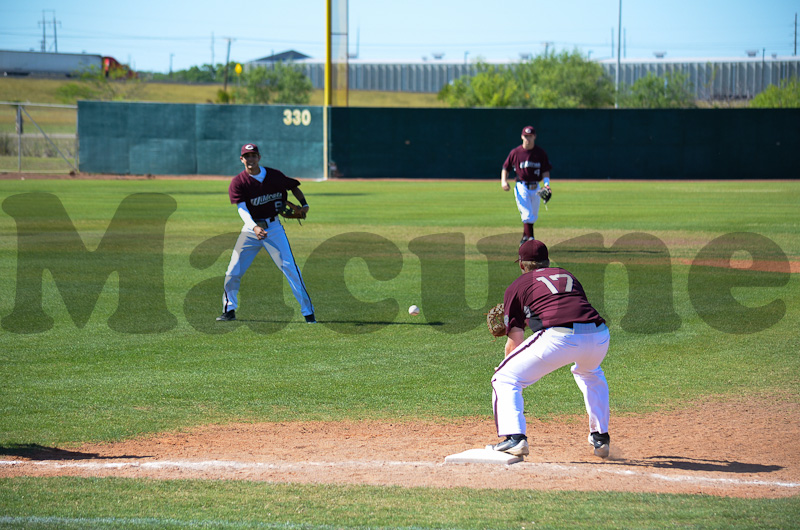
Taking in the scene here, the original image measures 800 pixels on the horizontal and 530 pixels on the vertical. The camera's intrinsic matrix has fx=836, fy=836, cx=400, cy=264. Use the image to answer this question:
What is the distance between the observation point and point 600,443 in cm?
622

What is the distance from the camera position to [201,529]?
478cm

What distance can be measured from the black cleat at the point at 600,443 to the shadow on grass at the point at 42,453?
3436mm

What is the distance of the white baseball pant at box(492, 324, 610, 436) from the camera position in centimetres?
598

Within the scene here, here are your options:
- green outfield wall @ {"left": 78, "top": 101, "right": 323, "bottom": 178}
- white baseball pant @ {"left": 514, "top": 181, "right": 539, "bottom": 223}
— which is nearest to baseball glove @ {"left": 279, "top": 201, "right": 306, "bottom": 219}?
white baseball pant @ {"left": 514, "top": 181, "right": 539, "bottom": 223}

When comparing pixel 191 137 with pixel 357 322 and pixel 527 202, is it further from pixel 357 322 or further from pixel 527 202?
pixel 357 322

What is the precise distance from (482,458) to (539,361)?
31.9 inches

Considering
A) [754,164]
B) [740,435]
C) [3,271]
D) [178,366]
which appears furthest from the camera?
[754,164]

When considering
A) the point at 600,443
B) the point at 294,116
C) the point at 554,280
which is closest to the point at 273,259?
the point at 554,280

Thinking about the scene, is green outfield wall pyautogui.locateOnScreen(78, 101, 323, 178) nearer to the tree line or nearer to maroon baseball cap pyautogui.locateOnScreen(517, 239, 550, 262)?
the tree line

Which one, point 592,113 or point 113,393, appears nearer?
point 113,393

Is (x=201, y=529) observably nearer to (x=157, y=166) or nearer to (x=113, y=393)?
(x=113, y=393)

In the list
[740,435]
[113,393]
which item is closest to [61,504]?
[113,393]

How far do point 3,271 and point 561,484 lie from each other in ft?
37.5

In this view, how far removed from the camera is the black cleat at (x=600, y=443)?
6219 mm
